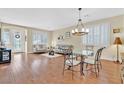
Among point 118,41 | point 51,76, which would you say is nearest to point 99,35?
point 118,41

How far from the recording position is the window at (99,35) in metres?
5.41

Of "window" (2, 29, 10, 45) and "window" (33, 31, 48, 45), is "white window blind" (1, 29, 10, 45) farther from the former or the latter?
"window" (33, 31, 48, 45)

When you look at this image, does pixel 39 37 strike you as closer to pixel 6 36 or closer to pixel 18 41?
pixel 18 41

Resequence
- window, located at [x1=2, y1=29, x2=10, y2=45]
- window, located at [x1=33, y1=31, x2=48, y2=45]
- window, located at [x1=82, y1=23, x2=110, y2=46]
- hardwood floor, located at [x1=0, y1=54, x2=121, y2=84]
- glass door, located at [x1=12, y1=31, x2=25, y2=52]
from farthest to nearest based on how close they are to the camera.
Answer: window, located at [x1=33, y1=31, x2=48, y2=45]
glass door, located at [x1=12, y1=31, x2=25, y2=52]
window, located at [x1=2, y1=29, x2=10, y2=45]
window, located at [x1=82, y1=23, x2=110, y2=46]
hardwood floor, located at [x1=0, y1=54, x2=121, y2=84]

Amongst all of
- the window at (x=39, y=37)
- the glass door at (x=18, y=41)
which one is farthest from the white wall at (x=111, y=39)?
the glass door at (x=18, y=41)

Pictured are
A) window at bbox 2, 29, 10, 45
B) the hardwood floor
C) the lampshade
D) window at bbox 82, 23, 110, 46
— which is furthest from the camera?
window at bbox 2, 29, 10, 45

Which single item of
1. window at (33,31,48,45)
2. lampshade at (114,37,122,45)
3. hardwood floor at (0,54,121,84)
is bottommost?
hardwood floor at (0,54,121,84)

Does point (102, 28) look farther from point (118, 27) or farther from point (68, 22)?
point (68, 22)

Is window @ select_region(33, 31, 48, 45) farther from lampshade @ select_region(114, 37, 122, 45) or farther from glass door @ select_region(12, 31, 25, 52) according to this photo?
lampshade @ select_region(114, 37, 122, 45)

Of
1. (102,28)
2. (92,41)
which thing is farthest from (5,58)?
(102,28)

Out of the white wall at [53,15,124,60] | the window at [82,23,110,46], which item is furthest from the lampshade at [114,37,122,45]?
the window at [82,23,110,46]

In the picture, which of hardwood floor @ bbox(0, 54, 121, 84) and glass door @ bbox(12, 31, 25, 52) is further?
glass door @ bbox(12, 31, 25, 52)

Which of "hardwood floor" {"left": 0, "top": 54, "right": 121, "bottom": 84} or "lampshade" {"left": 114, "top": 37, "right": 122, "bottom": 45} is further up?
"lampshade" {"left": 114, "top": 37, "right": 122, "bottom": 45}

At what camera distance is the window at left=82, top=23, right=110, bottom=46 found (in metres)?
5.41
